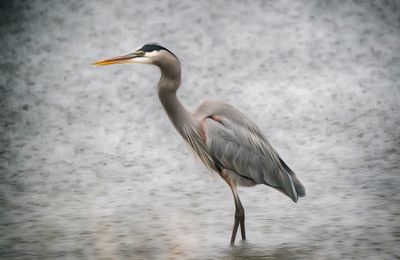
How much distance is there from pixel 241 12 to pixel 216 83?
180cm

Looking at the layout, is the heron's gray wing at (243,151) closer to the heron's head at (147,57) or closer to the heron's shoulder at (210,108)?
the heron's shoulder at (210,108)

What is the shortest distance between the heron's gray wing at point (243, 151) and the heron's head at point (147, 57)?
425 mm

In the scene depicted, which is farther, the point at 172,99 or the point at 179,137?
the point at 179,137

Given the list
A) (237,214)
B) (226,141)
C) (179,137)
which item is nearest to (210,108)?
(226,141)

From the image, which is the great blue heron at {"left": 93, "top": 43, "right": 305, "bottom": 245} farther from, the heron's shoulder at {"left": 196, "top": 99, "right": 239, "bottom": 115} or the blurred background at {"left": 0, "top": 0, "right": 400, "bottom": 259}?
the blurred background at {"left": 0, "top": 0, "right": 400, "bottom": 259}

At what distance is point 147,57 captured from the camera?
455cm

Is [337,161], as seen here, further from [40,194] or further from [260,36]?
[260,36]

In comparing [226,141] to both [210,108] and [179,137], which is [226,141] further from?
[179,137]

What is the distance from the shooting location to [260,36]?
9.83 meters

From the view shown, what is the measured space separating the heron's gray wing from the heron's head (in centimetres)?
43

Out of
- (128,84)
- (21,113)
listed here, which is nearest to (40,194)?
(21,113)

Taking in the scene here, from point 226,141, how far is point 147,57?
2.11ft

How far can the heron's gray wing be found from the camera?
470 cm

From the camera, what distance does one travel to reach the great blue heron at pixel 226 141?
4.64 m
